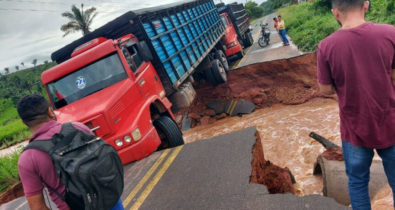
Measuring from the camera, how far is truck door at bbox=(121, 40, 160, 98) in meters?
5.48

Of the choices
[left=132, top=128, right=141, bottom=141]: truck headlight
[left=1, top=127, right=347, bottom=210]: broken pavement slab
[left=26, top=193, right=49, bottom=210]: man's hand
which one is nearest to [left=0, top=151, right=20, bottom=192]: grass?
[left=1, top=127, right=347, bottom=210]: broken pavement slab

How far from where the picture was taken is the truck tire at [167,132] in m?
5.31

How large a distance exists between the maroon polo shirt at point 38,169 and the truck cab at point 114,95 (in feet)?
8.11

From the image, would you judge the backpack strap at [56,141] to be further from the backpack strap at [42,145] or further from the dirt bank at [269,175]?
the dirt bank at [269,175]

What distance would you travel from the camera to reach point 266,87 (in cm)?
994

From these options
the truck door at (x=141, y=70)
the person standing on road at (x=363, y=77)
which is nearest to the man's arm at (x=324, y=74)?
the person standing on road at (x=363, y=77)

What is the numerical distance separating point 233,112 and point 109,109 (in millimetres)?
5511

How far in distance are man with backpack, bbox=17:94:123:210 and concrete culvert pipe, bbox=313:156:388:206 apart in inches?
98.4

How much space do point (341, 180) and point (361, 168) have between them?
1.20 m

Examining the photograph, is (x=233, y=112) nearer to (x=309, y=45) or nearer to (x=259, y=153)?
(x=259, y=153)

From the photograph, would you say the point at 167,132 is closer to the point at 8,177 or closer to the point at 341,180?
the point at 341,180

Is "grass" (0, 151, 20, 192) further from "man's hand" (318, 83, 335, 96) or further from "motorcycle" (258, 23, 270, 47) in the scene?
"motorcycle" (258, 23, 270, 47)

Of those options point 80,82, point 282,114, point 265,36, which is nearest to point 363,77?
point 80,82

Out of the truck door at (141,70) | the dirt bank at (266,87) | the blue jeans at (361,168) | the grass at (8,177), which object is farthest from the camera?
the dirt bank at (266,87)
